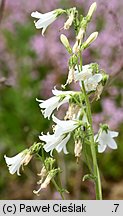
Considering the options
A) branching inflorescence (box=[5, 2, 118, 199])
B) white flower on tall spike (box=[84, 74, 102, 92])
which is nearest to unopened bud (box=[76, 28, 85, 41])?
branching inflorescence (box=[5, 2, 118, 199])

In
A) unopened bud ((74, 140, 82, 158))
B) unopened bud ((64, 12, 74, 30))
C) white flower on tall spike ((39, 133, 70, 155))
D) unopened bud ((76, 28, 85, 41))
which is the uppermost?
unopened bud ((64, 12, 74, 30))

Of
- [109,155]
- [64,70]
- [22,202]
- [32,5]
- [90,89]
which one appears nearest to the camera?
[90,89]

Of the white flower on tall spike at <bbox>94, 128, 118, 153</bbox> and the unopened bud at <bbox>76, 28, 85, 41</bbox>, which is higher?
the unopened bud at <bbox>76, 28, 85, 41</bbox>

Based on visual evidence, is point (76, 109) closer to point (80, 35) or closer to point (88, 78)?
point (88, 78)

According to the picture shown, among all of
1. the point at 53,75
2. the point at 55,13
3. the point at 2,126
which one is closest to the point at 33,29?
the point at 53,75

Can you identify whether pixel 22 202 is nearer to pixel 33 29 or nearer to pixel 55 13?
pixel 55 13

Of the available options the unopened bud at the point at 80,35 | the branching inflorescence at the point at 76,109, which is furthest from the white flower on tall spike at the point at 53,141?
the unopened bud at the point at 80,35

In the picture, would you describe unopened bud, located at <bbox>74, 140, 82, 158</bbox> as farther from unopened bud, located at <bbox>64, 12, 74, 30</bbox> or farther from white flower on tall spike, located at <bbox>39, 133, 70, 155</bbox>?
unopened bud, located at <bbox>64, 12, 74, 30</bbox>

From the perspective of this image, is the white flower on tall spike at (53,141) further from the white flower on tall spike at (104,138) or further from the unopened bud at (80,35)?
the unopened bud at (80,35)
